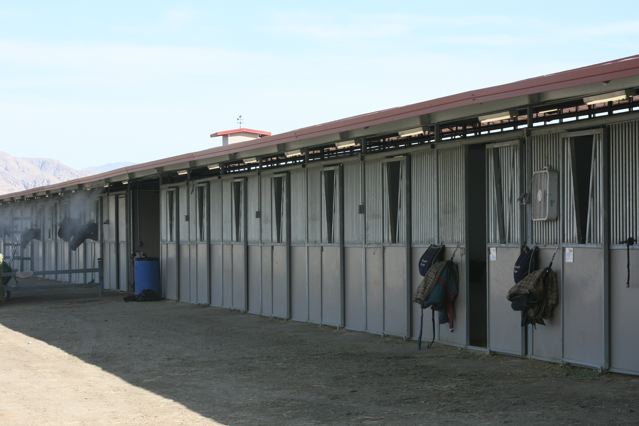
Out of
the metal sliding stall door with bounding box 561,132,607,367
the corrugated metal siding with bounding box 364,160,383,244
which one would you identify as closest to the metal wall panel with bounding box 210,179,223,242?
the corrugated metal siding with bounding box 364,160,383,244

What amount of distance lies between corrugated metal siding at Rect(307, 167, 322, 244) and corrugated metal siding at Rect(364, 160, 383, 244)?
1.35 m

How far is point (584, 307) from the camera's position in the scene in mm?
9469

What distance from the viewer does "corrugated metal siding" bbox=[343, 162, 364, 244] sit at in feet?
44.2

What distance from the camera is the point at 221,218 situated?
18031 millimetres

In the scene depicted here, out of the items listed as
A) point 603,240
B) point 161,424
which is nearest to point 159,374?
point 161,424

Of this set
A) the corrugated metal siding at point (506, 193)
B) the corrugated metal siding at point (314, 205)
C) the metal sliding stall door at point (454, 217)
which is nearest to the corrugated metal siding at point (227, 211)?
the corrugated metal siding at point (314, 205)

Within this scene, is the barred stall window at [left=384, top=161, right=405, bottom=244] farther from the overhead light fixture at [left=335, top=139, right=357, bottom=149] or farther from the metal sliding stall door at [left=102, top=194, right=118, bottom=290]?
the metal sliding stall door at [left=102, top=194, right=118, bottom=290]

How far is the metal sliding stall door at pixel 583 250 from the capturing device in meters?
9.28

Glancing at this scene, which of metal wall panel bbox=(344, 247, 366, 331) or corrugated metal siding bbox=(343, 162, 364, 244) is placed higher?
corrugated metal siding bbox=(343, 162, 364, 244)

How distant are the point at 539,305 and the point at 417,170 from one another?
3.07m

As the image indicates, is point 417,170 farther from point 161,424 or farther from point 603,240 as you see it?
point 161,424

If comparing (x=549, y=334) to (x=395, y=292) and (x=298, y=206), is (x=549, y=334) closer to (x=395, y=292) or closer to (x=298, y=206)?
(x=395, y=292)

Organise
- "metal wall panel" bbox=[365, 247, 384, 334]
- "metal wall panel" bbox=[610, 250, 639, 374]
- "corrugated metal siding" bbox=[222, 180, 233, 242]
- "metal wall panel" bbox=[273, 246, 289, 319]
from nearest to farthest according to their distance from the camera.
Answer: "metal wall panel" bbox=[610, 250, 639, 374]
"metal wall panel" bbox=[365, 247, 384, 334]
"metal wall panel" bbox=[273, 246, 289, 319]
"corrugated metal siding" bbox=[222, 180, 233, 242]

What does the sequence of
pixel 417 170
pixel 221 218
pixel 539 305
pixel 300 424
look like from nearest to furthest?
1. pixel 300 424
2. pixel 539 305
3. pixel 417 170
4. pixel 221 218
